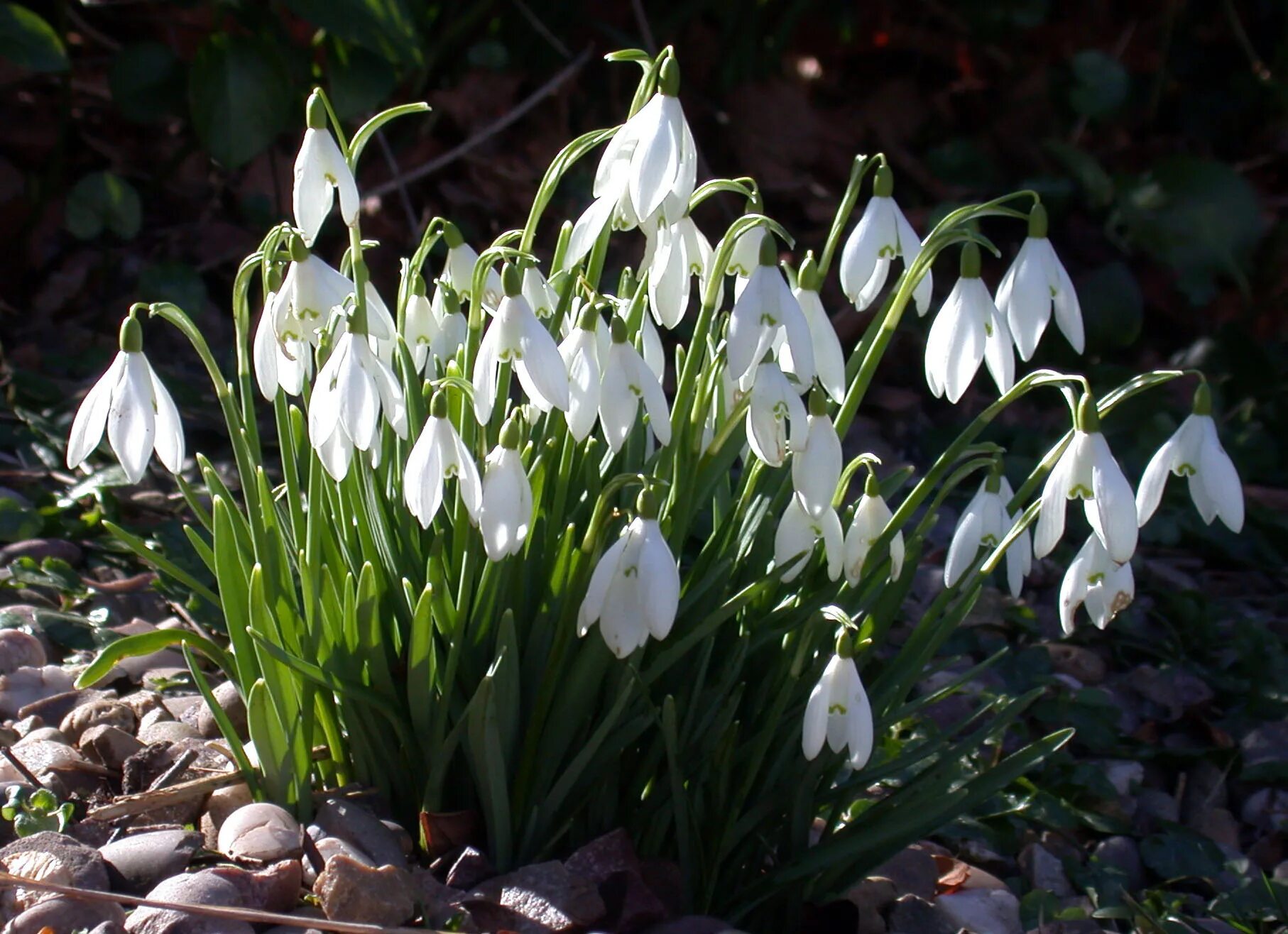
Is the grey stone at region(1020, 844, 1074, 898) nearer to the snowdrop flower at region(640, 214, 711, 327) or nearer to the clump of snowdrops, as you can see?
the clump of snowdrops

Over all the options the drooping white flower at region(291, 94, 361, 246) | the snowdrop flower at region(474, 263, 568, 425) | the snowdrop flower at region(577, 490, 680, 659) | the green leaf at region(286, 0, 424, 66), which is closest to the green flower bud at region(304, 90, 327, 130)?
the drooping white flower at region(291, 94, 361, 246)

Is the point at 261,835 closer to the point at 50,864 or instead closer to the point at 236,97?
the point at 50,864

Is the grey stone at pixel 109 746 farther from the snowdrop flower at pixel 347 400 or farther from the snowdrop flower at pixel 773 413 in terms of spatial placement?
the snowdrop flower at pixel 773 413

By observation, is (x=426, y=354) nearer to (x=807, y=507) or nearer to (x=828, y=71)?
(x=807, y=507)

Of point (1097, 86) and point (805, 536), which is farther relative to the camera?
point (1097, 86)

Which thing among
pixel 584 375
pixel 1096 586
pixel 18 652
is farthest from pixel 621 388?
pixel 18 652

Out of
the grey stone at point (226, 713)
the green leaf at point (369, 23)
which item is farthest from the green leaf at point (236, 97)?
the grey stone at point (226, 713)

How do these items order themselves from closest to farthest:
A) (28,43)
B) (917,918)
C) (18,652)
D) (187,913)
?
1. (187,913)
2. (917,918)
3. (18,652)
4. (28,43)
